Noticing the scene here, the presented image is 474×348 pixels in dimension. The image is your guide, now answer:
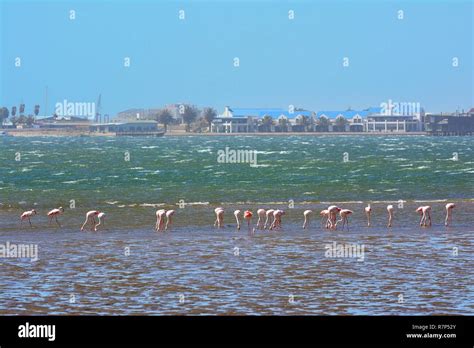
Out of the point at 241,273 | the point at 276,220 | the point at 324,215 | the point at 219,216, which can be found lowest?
the point at 241,273

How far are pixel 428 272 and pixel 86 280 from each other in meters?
8.34

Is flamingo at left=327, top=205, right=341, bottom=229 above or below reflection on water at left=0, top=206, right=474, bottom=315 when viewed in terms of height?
above

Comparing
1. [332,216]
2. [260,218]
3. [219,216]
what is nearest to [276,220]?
[260,218]

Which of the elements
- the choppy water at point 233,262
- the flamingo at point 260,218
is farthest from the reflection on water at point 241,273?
the flamingo at point 260,218

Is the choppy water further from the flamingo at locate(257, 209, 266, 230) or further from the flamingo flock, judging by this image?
the flamingo at locate(257, 209, 266, 230)

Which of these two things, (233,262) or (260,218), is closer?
(233,262)

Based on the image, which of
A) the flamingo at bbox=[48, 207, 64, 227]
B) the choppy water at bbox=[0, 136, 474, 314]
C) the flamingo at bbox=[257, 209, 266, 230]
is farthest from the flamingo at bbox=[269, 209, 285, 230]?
the flamingo at bbox=[48, 207, 64, 227]

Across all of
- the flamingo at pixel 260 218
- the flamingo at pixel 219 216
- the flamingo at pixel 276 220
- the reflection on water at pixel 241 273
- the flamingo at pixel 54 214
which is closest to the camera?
the reflection on water at pixel 241 273

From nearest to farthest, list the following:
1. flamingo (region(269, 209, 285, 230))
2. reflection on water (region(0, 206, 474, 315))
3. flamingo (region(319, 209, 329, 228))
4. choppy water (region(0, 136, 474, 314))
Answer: reflection on water (region(0, 206, 474, 315))
choppy water (region(0, 136, 474, 314))
flamingo (region(269, 209, 285, 230))
flamingo (region(319, 209, 329, 228))

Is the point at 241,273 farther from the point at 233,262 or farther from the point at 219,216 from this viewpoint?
the point at 219,216

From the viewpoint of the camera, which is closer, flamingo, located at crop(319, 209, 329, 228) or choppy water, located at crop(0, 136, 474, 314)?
choppy water, located at crop(0, 136, 474, 314)

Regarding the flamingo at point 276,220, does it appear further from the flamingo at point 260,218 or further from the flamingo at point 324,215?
the flamingo at point 324,215
